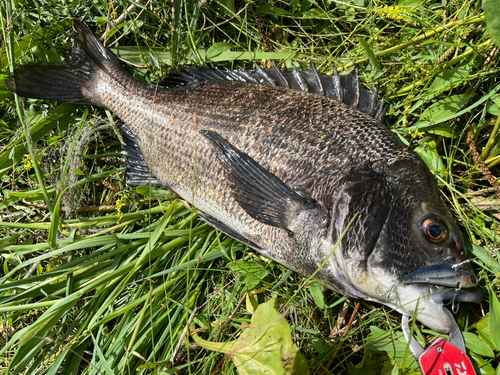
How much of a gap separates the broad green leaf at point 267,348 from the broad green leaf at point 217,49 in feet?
6.54

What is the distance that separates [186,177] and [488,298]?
2082 millimetres

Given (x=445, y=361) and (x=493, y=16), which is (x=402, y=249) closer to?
(x=445, y=361)

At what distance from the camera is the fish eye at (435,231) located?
1.79 meters

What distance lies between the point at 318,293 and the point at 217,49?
2.03 meters

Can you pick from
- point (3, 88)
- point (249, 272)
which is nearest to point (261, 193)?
point (249, 272)

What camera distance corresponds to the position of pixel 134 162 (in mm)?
2809

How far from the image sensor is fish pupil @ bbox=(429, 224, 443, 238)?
1789mm

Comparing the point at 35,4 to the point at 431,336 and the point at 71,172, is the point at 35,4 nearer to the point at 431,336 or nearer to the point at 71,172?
the point at 71,172

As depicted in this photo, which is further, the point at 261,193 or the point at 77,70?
the point at 77,70

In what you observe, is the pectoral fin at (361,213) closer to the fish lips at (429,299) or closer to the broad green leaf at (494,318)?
the fish lips at (429,299)

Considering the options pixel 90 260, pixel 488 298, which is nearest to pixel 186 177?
pixel 90 260

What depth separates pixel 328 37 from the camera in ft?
9.71

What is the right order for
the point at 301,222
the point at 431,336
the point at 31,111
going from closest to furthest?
1. the point at 301,222
2. the point at 431,336
3. the point at 31,111

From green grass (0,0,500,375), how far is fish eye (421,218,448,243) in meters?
0.60
